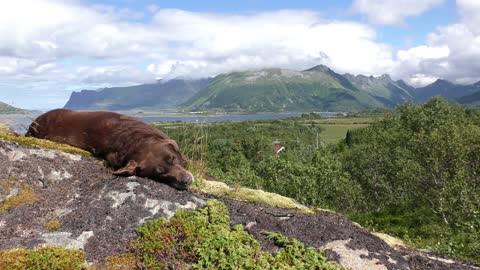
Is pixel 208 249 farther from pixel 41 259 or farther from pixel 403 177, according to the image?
pixel 403 177

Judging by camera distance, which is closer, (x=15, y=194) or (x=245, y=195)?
(x=15, y=194)

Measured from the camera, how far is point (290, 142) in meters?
139

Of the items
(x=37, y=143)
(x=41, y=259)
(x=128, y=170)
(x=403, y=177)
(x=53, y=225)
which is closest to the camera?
(x=41, y=259)

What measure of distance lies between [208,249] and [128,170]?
107 inches

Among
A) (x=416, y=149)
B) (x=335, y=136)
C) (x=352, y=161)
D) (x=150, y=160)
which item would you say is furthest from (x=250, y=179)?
(x=335, y=136)

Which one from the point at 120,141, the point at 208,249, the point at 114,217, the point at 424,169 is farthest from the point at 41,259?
the point at 424,169

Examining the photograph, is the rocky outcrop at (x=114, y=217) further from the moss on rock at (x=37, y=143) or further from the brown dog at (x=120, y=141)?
the moss on rock at (x=37, y=143)

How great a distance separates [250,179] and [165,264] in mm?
33741

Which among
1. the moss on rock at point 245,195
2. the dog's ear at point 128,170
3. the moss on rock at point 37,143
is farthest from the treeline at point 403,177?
the dog's ear at point 128,170

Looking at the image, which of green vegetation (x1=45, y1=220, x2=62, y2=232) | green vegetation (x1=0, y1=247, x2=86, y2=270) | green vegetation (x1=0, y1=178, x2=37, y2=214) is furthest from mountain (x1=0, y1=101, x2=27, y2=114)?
green vegetation (x1=0, y1=247, x2=86, y2=270)

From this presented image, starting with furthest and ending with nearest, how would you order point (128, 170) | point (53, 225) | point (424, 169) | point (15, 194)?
point (424, 169), point (128, 170), point (15, 194), point (53, 225)

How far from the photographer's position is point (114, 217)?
611 centimetres

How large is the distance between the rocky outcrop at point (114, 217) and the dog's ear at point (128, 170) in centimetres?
19

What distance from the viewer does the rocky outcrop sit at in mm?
5730
